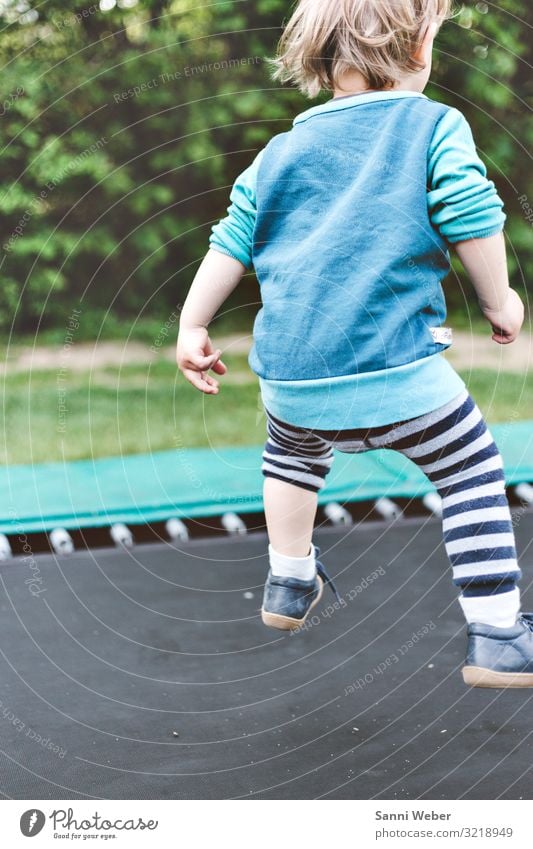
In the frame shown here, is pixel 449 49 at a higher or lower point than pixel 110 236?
higher

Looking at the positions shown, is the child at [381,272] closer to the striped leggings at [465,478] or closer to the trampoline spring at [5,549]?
the striped leggings at [465,478]

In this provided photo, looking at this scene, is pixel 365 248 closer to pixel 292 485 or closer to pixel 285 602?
pixel 292 485

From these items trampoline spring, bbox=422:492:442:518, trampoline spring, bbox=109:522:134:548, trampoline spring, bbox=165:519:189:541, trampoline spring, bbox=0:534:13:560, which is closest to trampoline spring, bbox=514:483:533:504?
trampoline spring, bbox=422:492:442:518

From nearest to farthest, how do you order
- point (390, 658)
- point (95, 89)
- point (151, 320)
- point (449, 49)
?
point (390, 658) < point (449, 49) < point (95, 89) < point (151, 320)

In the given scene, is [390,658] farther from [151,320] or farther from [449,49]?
[151,320]

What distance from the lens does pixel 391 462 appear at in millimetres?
2385

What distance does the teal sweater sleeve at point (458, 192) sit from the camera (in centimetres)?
99

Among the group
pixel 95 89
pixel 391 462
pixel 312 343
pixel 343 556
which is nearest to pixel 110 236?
pixel 95 89

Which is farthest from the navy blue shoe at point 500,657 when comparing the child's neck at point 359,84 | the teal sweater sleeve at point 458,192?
the child's neck at point 359,84

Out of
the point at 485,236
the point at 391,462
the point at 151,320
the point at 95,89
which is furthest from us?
the point at 151,320

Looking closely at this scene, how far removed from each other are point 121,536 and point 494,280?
122cm

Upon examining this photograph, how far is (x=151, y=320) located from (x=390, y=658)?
2.34 meters

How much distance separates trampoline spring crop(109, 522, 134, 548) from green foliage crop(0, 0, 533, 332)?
1231 millimetres

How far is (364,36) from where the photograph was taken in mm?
1040
